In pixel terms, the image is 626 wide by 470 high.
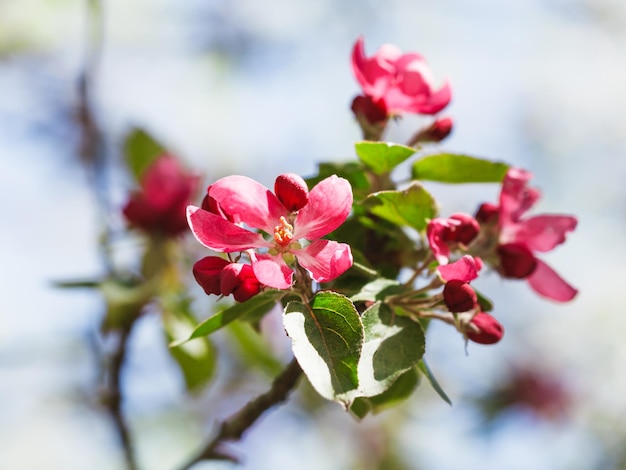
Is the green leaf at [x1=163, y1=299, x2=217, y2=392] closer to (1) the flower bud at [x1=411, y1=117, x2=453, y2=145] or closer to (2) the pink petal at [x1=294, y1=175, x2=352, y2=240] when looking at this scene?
(1) the flower bud at [x1=411, y1=117, x2=453, y2=145]

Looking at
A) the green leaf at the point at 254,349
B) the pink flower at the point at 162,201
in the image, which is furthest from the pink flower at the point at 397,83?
the green leaf at the point at 254,349

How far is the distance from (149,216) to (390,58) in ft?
3.70

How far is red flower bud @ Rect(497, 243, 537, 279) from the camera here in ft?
4.87

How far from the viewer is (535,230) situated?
1.56m

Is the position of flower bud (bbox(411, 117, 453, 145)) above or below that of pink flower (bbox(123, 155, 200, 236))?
above

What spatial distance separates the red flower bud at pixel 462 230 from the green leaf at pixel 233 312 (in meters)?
0.31

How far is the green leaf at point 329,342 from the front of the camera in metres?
1.09

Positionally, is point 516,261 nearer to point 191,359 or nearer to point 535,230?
point 535,230

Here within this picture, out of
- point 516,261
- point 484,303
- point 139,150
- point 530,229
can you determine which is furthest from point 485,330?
Result: point 139,150

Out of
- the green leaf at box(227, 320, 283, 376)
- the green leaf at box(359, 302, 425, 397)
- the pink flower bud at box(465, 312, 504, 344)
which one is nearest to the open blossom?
the pink flower bud at box(465, 312, 504, 344)

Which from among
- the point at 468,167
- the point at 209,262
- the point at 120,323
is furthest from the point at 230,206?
the point at 120,323

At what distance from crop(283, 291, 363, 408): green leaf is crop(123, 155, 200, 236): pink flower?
1355 mm

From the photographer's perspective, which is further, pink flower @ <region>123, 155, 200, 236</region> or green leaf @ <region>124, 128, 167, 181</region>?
green leaf @ <region>124, 128, 167, 181</region>

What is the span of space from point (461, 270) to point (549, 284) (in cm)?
41
